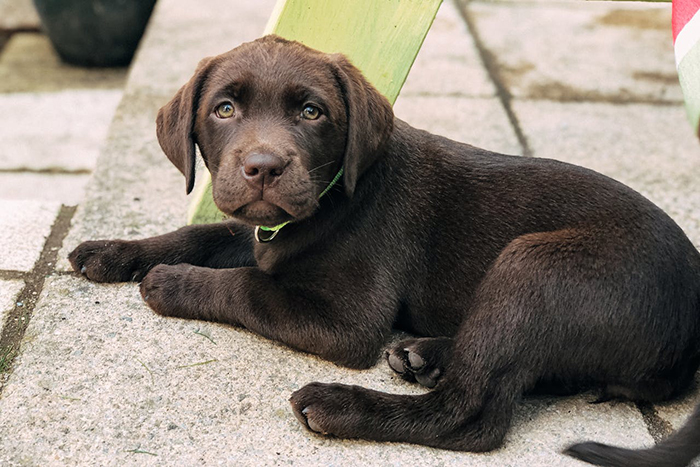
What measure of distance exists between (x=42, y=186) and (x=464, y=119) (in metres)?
2.80

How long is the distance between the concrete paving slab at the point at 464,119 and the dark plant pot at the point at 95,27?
10.3 feet

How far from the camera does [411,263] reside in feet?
11.0

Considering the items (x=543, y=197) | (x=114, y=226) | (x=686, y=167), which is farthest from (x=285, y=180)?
(x=686, y=167)

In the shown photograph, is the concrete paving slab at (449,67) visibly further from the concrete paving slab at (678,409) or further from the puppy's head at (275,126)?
the concrete paving slab at (678,409)

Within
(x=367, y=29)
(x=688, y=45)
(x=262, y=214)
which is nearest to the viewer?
(x=688, y=45)

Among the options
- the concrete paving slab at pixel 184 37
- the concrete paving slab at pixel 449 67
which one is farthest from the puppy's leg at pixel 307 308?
the concrete paving slab at pixel 449 67

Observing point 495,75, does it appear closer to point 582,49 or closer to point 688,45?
point 582,49

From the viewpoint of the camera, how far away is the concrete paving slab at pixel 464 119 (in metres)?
5.16

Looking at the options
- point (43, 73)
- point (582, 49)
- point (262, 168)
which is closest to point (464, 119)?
point (582, 49)

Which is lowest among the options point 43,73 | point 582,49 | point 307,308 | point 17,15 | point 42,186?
point 17,15

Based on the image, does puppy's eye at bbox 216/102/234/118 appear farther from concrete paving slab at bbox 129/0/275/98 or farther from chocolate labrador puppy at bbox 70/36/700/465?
concrete paving slab at bbox 129/0/275/98

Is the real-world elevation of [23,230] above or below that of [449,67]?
below

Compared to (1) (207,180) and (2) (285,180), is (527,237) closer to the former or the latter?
(2) (285,180)

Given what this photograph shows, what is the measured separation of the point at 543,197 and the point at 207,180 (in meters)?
1.53
